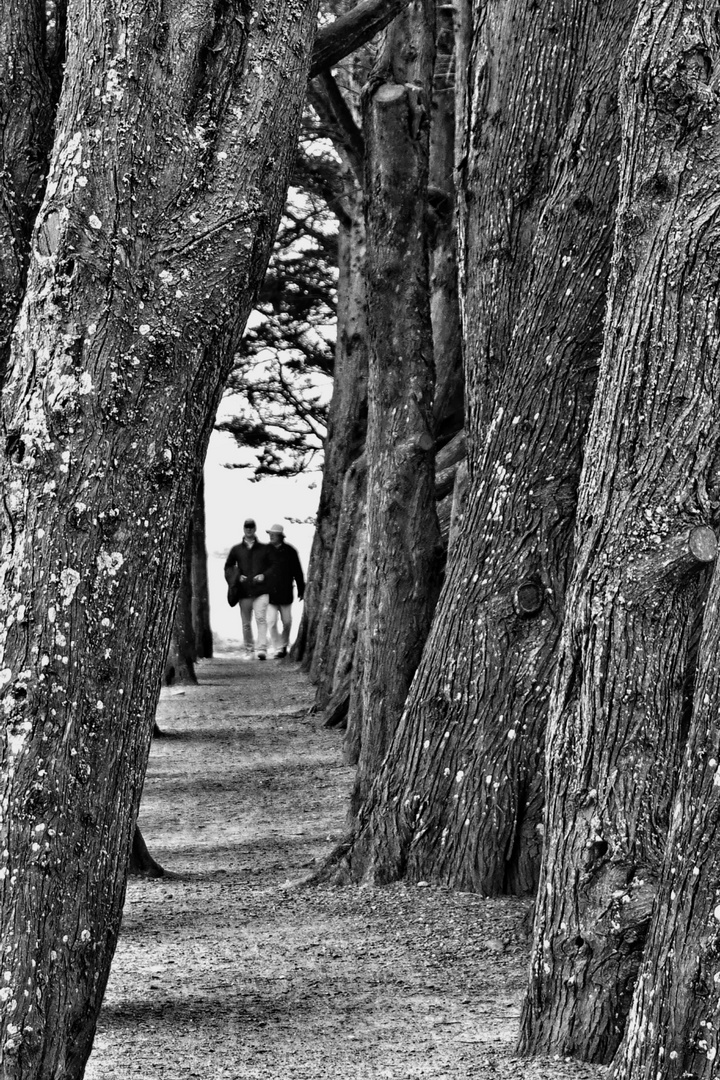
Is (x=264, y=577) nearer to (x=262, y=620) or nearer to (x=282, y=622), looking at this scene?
(x=262, y=620)

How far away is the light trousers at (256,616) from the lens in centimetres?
1927

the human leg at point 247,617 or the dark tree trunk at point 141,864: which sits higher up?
the human leg at point 247,617

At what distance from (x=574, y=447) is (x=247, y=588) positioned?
45.7ft

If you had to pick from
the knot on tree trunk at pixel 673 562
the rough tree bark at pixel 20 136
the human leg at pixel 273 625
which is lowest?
the human leg at pixel 273 625

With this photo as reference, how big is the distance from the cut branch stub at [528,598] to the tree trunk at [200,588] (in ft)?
41.7

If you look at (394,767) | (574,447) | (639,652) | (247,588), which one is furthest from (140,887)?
(247,588)

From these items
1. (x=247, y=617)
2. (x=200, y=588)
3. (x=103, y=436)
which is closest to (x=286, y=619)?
(x=247, y=617)

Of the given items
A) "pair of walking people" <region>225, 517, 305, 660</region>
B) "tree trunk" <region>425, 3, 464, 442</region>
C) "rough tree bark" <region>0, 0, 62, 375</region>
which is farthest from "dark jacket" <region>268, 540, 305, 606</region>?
"rough tree bark" <region>0, 0, 62, 375</region>

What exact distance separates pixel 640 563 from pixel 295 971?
Answer: 2196 mm

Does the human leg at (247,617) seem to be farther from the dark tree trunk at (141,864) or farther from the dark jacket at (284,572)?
the dark tree trunk at (141,864)

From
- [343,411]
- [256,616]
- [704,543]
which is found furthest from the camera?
[256,616]

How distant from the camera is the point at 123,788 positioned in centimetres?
315

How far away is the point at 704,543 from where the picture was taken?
355cm

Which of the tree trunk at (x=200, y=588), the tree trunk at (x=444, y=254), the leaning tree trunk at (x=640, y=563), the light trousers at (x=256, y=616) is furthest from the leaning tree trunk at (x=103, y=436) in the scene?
the light trousers at (x=256, y=616)
